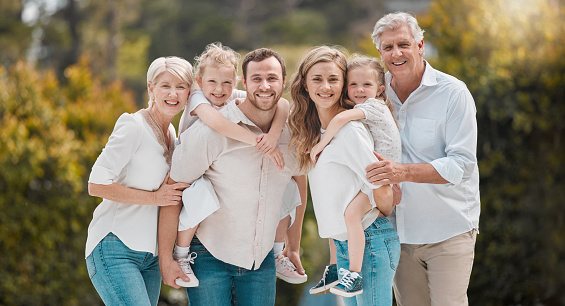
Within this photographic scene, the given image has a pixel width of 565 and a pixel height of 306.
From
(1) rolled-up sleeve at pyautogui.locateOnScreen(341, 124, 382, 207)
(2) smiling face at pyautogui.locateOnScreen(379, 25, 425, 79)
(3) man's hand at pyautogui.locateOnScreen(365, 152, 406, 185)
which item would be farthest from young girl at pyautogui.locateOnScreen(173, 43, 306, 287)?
(2) smiling face at pyautogui.locateOnScreen(379, 25, 425, 79)

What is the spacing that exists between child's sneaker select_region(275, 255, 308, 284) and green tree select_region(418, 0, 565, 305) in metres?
2.88

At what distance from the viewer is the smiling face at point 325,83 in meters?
2.75

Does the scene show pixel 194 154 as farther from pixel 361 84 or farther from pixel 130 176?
pixel 361 84

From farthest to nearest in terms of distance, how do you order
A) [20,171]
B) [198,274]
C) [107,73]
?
[107,73] < [20,171] < [198,274]

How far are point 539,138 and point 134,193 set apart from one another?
401 centimetres

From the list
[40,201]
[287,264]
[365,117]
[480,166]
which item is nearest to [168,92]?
[365,117]

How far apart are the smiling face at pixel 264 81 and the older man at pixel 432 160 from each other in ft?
1.84

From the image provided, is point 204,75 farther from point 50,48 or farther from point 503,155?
point 50,48

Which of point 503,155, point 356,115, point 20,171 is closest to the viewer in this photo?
point 356,115

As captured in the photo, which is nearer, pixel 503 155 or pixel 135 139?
pixel 135 139

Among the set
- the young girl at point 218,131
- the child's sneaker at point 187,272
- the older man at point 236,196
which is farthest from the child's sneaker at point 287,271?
the child's sneaker at point 187,272

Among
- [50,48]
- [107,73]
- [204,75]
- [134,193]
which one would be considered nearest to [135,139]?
[134,193]

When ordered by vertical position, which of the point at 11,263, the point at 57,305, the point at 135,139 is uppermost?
the point at 135,139

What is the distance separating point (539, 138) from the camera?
5.55 metres
